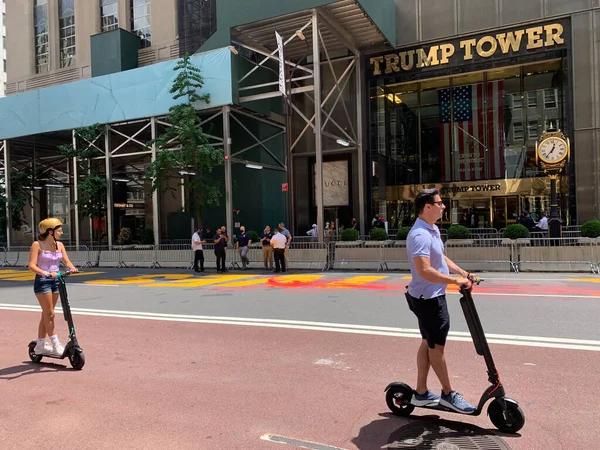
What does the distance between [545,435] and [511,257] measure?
13022 mm

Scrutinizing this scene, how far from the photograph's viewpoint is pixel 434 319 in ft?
12.3

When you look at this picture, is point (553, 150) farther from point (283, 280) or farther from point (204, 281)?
point (204, 281)

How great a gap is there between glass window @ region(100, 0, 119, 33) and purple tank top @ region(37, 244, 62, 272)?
96.4 feet

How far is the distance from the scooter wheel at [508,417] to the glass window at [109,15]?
110 ft

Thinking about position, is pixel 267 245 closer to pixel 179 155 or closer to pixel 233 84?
pixel 179 155

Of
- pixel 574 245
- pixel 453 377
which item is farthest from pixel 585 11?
pixel 453 377

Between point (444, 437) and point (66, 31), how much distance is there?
37476 millimetres

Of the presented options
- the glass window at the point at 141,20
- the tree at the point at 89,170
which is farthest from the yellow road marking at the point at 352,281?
the glass window at the point at 141,20

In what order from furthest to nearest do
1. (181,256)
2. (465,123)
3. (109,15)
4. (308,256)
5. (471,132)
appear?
1. (109,15)
2. (465,123)
3. (471,132)
4. (181,256)
5. (308,256)

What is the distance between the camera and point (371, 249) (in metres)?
17.6

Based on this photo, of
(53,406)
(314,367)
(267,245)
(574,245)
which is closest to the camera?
(53,406)

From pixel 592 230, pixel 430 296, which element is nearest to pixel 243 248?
pixel 592 230

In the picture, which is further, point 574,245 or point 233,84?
point 233,84

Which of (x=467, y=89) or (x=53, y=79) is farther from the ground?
(x=53, y=79)
